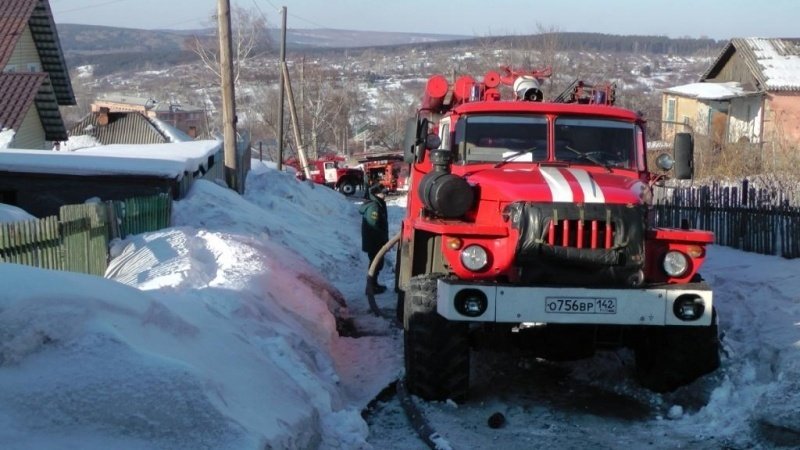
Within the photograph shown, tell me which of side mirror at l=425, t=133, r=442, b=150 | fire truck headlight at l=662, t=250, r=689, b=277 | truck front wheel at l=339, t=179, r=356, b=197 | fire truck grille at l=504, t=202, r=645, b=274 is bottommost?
truck front wheel at l=339, t=179, r=356, b=197

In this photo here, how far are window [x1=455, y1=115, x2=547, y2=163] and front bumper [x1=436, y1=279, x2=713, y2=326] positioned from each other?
→ 5.96 feet

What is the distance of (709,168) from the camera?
950 inches

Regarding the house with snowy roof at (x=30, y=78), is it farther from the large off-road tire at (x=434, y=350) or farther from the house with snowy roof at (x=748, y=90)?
the house with snowy roof at (x=748, y=90)

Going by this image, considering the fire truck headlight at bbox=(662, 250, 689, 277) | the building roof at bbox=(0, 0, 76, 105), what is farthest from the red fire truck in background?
the fire truck headlight at bbox=(662, 250, 689, 277)

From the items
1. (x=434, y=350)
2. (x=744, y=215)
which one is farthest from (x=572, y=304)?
(x=744, y=215)

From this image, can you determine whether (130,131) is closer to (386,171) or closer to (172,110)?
(386,171)

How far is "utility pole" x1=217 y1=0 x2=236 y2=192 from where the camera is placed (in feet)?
70.6

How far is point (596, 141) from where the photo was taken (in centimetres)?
901

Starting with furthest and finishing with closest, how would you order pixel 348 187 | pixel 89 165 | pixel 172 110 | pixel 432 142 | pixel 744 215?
pixel 172 110 < pixel 348 187 < pixel 89 165 < pixel 744 215 < pixel 432 142

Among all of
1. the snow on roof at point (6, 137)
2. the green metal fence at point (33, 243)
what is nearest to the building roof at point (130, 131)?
the snow on roof at point (6, 137)

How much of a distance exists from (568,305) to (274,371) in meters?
2.18

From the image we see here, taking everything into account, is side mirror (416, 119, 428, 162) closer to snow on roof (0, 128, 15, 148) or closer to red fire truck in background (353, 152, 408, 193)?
snow on roof (0, 128, 15, 148)

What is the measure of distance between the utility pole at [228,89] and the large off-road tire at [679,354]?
15.2 m

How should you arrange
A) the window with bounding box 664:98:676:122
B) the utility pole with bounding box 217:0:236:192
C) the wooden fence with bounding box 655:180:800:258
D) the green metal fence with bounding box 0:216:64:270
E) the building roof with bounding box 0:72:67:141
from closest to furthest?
the green metal fence with bounding box 0:216:64:270 → the wooden fence with bounding box 655:180:800:258 → the utility pole with bounding box 217:0:236:192 → the building roof with bounding box 0:72:67:141 → the window with bounding box 664:98:676:122
